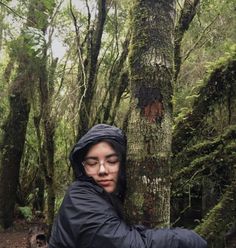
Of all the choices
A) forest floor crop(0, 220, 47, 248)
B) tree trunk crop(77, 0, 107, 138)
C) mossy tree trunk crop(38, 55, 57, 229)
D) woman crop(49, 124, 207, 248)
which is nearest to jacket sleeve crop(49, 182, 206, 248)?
woman crop(49, 124, 207, 248)

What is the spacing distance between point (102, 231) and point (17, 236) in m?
11.7

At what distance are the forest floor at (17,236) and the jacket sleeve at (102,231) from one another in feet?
32.3

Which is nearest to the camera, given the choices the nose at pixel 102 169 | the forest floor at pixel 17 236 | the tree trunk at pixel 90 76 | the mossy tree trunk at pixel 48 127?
the nose at pixel 102 169

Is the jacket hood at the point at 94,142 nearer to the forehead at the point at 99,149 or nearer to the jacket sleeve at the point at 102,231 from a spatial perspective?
the forehead at the point at 99,149

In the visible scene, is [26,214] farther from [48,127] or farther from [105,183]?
[105,183]

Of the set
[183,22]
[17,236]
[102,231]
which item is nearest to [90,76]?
[183,22]

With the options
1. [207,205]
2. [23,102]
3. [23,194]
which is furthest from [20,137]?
[207,205]

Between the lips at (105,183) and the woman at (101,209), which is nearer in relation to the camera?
the woman at (101,209)

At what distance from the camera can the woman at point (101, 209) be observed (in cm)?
255

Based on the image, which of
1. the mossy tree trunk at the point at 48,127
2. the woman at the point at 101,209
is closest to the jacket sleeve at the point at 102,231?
the woman at the point at 101,209

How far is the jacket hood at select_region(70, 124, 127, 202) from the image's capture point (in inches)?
114

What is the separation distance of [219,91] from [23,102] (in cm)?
954

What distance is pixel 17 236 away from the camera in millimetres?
13484

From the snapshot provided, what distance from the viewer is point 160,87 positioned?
10.2ft
